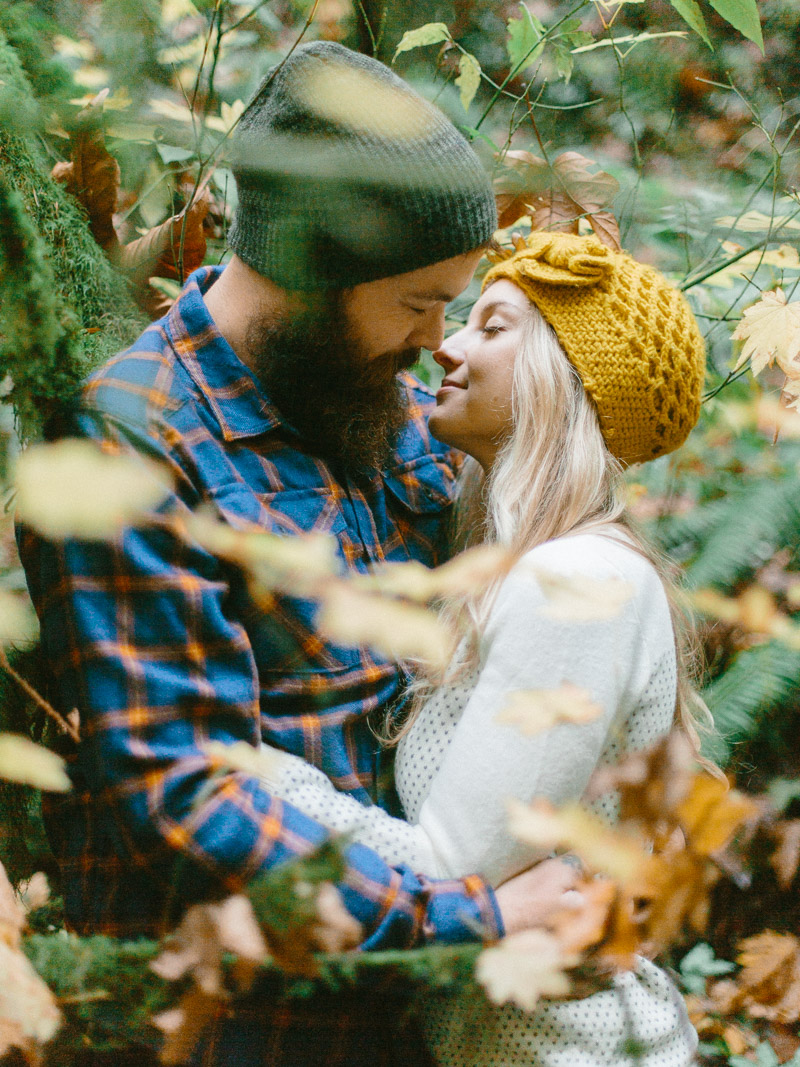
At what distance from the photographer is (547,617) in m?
1.08

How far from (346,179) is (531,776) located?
3.21 feet

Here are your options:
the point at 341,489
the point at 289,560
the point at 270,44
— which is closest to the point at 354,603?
the point at 289,560

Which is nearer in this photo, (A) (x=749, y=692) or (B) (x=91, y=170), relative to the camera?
(B) (x=91, y=170)

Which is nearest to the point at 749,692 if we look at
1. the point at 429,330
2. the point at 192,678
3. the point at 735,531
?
the point at 735,531

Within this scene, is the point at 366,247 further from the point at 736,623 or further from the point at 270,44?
the point at 736,623

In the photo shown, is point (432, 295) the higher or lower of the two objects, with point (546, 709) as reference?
higher

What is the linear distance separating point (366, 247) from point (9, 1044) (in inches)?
47.7

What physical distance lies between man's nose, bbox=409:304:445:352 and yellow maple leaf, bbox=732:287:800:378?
602mm

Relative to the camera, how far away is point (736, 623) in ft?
6.49

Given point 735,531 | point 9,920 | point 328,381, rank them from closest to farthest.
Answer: point 9,920 → point 328,381 → point 735,531

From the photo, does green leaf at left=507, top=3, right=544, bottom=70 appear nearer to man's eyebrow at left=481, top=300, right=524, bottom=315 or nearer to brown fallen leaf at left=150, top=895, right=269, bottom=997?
man's eyebrow at left=481, top=300, right=524, bottom=315

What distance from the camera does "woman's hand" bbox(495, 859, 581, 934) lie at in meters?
1.00

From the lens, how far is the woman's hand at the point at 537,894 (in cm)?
100

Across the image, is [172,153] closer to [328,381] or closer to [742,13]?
[328,381]
